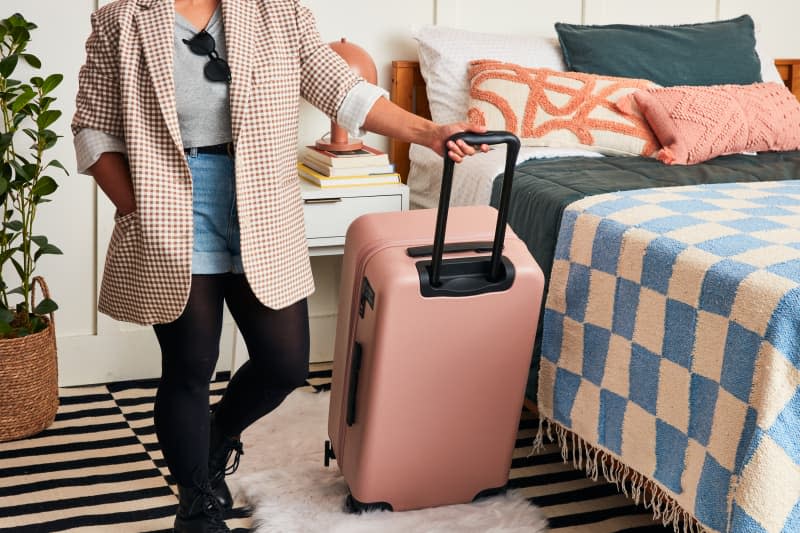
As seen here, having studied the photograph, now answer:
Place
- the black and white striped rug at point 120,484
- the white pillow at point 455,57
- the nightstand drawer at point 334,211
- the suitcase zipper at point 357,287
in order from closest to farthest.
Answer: the suitcase zipper at point 357,287, the black and white striped rug at point 120,484, the nightstand drawer at point 334,211, the white pillow at point 455,57

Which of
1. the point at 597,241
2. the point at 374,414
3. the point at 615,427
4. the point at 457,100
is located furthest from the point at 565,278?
the point at 457,100

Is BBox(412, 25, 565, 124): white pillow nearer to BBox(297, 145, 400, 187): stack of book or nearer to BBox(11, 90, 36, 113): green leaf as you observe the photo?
BBox(297, 145, 400, 187): stack of book

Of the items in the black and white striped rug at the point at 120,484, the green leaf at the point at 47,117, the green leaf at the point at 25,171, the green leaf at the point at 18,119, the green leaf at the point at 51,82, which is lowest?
the black and white striped rug at the point at 120,484

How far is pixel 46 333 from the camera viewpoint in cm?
251

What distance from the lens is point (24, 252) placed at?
99.3 inches

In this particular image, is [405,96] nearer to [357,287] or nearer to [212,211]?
[357,287]

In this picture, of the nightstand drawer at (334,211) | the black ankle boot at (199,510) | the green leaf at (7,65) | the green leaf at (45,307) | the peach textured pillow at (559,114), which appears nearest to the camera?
the black ankle boot at (199,510)

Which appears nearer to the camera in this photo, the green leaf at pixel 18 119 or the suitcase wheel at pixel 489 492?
the suitcase wheel at pixel 489 492

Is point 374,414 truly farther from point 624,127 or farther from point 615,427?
point 624,127

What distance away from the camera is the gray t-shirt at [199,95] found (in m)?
1.62

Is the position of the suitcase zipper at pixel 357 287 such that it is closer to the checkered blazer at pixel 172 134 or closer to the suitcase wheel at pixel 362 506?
the suitcase wheel at pixel 362 506

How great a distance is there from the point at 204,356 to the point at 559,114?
1.42 meters

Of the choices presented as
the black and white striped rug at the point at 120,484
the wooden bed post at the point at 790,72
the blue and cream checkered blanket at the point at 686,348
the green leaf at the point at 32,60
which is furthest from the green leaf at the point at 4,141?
the wooden bed post at the point at 790,72

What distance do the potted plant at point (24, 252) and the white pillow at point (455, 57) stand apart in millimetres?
1072
